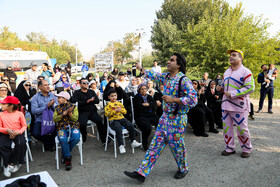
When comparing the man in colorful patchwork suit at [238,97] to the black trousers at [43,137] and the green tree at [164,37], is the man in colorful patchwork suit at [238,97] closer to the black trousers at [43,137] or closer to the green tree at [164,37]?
the black trousers at [43,137]

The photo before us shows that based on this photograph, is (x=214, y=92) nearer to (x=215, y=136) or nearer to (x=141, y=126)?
(x=215, y=136)

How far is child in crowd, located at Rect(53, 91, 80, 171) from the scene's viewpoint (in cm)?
354

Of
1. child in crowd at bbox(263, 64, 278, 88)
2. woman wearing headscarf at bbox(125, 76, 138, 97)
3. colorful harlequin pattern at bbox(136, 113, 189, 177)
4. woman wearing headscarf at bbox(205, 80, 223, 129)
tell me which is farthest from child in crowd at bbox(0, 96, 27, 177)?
child in crowd at bbox(263, 64, 278, 88)

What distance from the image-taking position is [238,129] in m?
3.79

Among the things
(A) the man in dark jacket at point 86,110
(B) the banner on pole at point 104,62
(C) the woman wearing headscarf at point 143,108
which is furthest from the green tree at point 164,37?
(A) the man in dark jacket at point 86,110

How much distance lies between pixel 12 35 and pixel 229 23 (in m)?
37.2

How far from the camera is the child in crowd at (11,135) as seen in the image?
3273 mm

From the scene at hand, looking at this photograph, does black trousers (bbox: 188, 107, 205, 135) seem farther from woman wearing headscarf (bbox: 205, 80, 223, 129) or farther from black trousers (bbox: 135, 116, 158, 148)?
black trousers (bbox: 135, 116, 158, 148)

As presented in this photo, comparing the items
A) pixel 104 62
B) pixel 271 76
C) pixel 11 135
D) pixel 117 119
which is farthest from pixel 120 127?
pixel 104 62

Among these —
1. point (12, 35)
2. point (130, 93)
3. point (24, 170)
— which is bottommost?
point (24, 170)

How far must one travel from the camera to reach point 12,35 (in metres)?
35.2

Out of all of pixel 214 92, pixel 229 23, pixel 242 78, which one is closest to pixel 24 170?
pixel 242 78

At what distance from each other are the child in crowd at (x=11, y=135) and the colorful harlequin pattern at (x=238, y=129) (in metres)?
3.78

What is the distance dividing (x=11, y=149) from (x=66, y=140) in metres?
0.89
